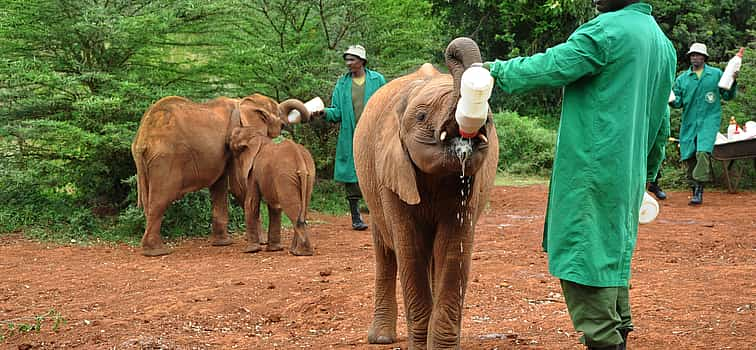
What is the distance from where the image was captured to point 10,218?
1106 cm

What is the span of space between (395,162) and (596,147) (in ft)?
3.48

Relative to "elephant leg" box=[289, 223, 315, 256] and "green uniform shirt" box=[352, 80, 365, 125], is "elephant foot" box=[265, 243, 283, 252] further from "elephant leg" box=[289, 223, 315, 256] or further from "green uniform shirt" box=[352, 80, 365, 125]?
"green uniform shirt" box=[352, 80, 365, 125]

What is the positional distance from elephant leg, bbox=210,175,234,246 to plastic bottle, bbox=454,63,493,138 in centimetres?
727

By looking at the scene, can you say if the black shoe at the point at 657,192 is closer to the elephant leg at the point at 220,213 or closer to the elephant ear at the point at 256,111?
the elephant ear at the point at 256,111

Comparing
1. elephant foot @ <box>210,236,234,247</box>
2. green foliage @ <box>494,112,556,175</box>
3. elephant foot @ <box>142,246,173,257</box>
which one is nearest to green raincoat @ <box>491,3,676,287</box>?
elephant foot @ <box>142,246,173,257</box>

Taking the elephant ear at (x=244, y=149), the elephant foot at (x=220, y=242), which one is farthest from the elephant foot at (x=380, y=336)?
the elephant foot at (x=220, y=242)

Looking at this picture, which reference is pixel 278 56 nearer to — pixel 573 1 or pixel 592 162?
pixel 592 162

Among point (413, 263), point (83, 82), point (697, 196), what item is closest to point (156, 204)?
point (83, 82)

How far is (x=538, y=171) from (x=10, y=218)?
1235 centimetres

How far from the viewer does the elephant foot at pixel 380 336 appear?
5.70 meters

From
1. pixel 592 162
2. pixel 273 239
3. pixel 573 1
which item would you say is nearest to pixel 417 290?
pixel 592 162

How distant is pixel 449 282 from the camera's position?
4.74m

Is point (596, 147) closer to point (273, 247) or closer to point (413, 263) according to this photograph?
point (413, 263)

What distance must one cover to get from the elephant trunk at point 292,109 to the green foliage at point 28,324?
3675mm
